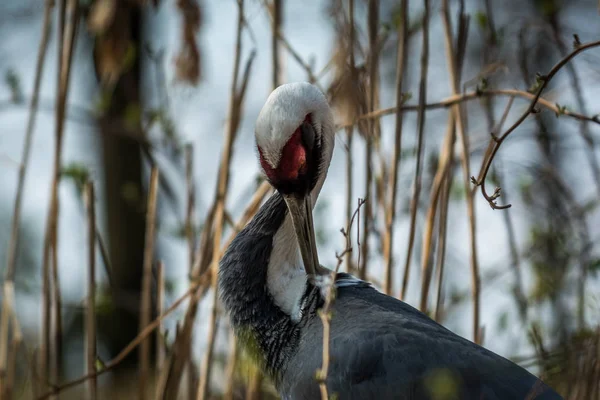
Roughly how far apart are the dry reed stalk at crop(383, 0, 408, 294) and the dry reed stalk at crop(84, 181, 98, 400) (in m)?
1.11

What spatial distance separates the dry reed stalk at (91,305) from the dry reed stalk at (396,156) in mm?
1111

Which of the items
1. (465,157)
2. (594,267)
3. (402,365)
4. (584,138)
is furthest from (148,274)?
(584,138)

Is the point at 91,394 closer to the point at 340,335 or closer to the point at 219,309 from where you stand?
the point at 219,309

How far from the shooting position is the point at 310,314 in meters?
2.67

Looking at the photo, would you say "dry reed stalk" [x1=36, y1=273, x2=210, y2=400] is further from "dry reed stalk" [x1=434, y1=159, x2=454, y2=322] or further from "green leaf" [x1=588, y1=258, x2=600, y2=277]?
"green leaf" [x1=588, y1=258, x2=600, y2=277]

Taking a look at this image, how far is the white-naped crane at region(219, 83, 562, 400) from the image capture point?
2350mm

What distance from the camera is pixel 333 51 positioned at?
3.50 meters

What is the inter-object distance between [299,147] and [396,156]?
379mm

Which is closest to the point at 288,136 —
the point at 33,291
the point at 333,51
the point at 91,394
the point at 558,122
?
the point at 333,51

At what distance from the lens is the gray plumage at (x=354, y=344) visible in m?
2.34

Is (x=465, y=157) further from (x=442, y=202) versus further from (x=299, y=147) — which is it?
(x=299, y=147)

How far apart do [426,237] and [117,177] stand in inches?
264

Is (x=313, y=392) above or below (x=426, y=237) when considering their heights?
below

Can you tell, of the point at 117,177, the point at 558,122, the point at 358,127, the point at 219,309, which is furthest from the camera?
the point at 117,177
